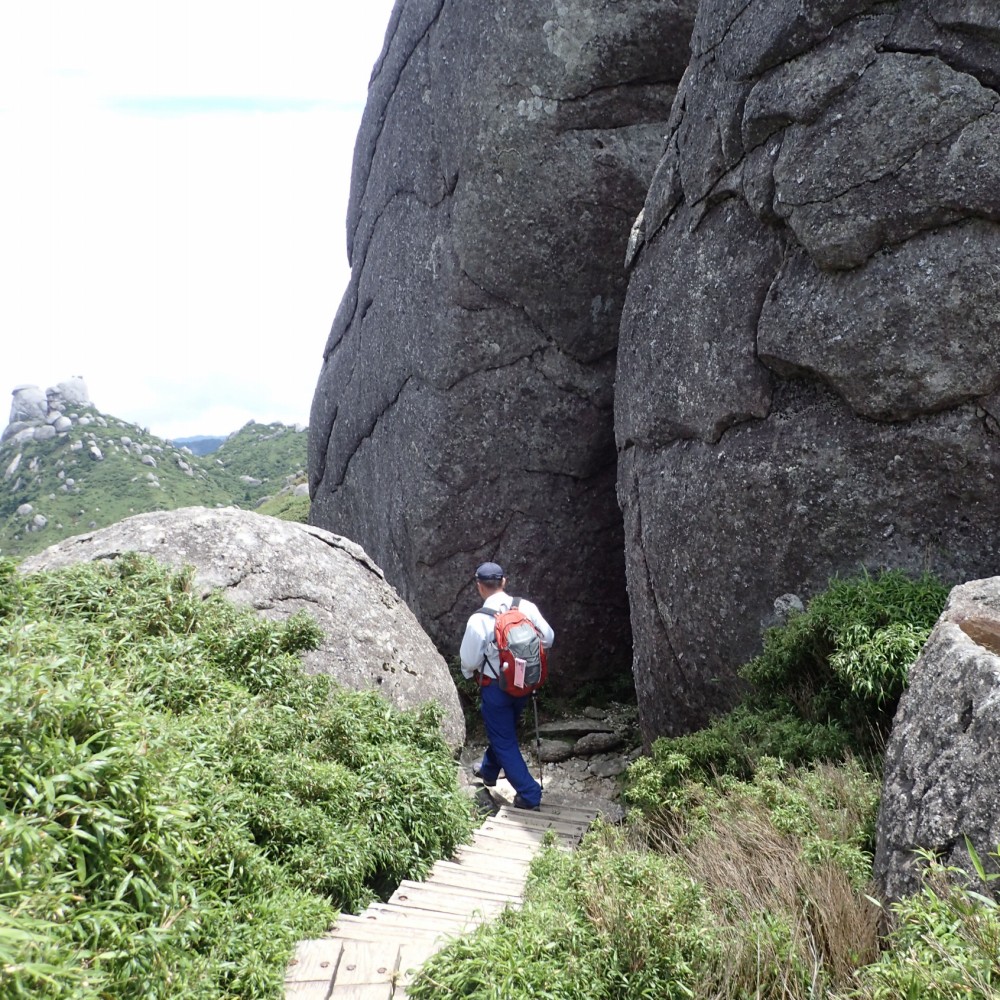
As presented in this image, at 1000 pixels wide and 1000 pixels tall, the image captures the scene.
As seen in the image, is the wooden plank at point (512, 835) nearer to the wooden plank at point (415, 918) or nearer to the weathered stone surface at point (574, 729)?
the wooden plank at point (415, 918)

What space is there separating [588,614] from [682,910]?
376 inches

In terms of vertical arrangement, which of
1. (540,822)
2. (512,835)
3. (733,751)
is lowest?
(540,822)

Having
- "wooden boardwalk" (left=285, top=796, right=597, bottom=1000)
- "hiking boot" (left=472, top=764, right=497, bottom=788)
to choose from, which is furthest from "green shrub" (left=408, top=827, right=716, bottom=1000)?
"hiking boot" (left=472, top=764, right=497, bottom=788)

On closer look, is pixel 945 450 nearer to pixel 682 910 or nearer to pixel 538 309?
pixel 682 910

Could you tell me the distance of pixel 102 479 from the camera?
7319cm

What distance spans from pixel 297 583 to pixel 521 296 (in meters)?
6.51

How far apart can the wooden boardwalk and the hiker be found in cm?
107

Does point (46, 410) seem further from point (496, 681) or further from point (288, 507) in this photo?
point (496, 681)

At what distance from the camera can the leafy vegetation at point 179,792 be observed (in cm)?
403

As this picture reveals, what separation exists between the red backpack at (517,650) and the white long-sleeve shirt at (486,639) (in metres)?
0.08

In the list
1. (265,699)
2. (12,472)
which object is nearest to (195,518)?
(265,699)

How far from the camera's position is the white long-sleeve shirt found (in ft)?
31.5

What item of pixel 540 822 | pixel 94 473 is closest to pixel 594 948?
pixel 540 822

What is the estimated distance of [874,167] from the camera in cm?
858
